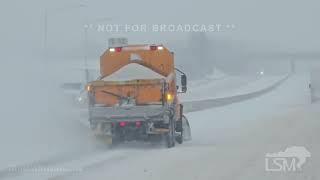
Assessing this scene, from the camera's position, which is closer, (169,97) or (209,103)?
(169,97)

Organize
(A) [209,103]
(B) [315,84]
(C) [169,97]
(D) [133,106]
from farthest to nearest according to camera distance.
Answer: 1. (B) [315,84]
2. (A) [209,103]
3. (C) [169,97]
4. (D) [133,106]

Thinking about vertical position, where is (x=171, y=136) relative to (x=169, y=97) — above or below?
below

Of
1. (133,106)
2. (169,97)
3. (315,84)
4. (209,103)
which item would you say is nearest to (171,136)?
(169,97)

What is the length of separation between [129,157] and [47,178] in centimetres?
470

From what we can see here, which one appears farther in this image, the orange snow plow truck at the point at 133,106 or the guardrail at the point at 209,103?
the guardrail at the point at 209,103

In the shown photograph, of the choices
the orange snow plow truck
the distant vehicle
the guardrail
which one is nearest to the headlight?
the orange snow plow truck

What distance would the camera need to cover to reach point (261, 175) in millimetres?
13992

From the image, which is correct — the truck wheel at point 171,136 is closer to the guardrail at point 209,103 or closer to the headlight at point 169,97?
the headlight at point 169,97

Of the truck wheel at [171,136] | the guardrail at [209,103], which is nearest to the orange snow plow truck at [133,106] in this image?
the truck wheel at [171,136]

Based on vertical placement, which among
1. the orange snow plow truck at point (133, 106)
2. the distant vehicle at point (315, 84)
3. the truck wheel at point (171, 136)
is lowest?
the truck wheel at point (171, 136)

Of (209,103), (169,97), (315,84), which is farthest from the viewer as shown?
(315,84)

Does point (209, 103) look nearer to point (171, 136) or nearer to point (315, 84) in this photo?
point (315, 84)

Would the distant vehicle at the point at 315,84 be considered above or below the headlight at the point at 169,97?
above

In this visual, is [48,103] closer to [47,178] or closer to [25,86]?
[25,86]
